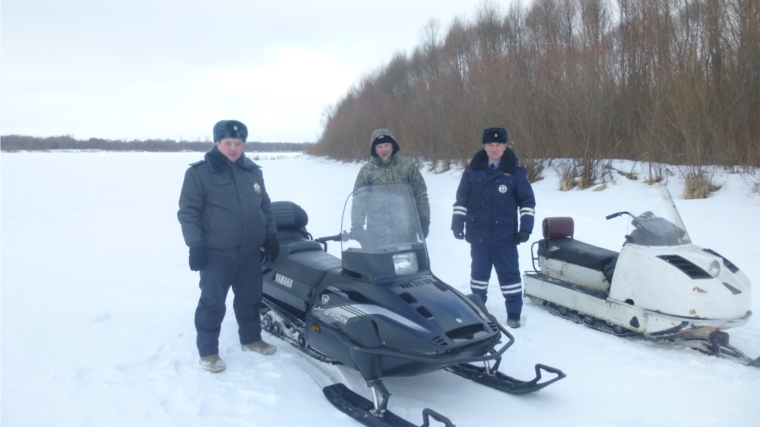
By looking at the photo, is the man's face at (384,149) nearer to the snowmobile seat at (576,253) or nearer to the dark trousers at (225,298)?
the dark trousers at (225,298)

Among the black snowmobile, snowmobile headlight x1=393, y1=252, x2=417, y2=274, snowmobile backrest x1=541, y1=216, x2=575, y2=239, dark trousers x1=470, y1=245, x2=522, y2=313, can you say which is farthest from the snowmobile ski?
snowmobile backrest x1=541, y1=216, x2=575, y2=239

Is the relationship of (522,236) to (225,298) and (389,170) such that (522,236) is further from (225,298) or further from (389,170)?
(225,298)

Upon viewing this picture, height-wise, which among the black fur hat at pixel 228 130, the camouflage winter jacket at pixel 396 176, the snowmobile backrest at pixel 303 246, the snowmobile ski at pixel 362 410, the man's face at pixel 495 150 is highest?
the black fur hat at pixel 228 130

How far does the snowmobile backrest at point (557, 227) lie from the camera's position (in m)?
4.71

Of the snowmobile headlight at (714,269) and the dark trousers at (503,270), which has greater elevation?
the snowmobile headlight at (714,269)

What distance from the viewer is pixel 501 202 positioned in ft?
13.9

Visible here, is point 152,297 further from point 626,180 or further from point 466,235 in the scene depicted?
point 626,180

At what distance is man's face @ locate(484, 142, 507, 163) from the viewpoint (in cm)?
420

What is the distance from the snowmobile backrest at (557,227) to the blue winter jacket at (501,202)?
523mm

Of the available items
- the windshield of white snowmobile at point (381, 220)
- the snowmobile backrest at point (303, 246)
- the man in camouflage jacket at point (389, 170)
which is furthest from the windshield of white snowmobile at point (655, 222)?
the snowmobile backrest at point (303, 246)

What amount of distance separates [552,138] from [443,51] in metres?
11.4

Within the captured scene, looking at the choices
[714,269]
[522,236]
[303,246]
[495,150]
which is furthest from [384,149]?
[714,269]

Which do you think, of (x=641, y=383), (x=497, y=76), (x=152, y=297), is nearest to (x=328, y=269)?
(x=641, y=383)

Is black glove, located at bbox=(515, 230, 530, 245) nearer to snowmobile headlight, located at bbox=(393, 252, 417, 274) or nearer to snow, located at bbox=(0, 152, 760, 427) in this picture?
snow, located at bbox=(0, 152, 760, 427)
